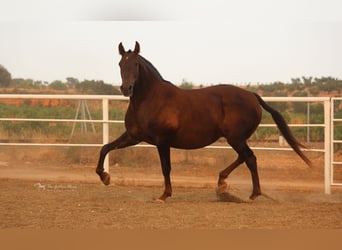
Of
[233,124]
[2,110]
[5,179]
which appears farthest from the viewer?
[2,110]

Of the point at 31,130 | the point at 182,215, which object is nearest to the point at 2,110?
the point at 31,130

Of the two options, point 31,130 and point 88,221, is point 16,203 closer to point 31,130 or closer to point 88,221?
point 88,221

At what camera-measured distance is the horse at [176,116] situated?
7316 millimetres

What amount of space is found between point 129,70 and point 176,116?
0.84m

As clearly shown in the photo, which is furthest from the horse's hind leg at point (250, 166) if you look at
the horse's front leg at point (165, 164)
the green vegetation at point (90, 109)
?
the green vegetation at point (90, 109)

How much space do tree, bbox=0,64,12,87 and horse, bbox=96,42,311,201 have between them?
61.4 ft

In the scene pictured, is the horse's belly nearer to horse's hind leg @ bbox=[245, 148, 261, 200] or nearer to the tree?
horse's hind leg @ bbox=[245, 148, 261, 200]

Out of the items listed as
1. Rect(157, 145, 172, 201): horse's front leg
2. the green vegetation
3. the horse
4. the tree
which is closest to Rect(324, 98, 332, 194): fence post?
the horse

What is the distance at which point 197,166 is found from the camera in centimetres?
1213

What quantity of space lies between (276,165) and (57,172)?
438cm

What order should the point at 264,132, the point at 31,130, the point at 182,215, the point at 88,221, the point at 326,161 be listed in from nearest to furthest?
the point at 88,221
the point at 182,215
the point at 326,161
the point at 31,130
the point at 264,132

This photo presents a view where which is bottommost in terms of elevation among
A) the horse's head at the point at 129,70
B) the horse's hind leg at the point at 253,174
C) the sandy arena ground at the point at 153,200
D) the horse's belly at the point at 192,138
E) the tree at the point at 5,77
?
the sandy arena ground at the point at 153,200

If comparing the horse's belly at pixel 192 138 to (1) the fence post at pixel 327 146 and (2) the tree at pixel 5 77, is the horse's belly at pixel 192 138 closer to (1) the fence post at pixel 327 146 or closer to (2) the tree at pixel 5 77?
(1) the fence post at pixel 327 146

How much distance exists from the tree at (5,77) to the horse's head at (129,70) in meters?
18.9
